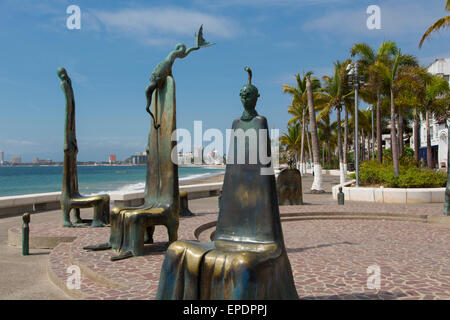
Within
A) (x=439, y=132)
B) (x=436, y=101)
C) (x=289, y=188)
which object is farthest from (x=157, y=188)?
(x=439, y=132)

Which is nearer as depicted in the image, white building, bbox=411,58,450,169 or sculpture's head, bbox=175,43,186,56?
sculpture's head, bbox=175,43,186,56

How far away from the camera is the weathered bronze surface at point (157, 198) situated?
6297 millimetres

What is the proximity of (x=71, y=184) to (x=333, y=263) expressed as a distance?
660cm

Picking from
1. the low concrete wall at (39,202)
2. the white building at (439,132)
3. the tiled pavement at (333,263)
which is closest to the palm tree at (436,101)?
the white building at (439,132)

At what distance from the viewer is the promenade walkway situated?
4707 millimetres

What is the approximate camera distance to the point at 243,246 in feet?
11.8

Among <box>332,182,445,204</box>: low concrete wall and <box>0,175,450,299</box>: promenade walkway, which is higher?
<box>332,182,445,204</box>: low concrete wall

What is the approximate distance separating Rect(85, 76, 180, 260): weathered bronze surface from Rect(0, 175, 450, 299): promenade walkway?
1.12ft

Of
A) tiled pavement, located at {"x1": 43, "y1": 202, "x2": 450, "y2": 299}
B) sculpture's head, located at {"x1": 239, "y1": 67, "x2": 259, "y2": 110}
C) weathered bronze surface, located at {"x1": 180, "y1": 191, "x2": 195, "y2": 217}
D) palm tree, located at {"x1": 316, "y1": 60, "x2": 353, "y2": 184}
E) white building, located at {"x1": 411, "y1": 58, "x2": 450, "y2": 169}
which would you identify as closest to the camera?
sculpture's head, located at {"x1": 239, "y1": 67, "x2": 259, "y2": 110}

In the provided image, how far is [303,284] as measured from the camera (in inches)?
194

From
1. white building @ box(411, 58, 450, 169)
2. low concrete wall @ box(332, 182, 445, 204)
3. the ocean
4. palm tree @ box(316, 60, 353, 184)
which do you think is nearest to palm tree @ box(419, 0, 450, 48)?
low concrete wall @ box(332, 182, 445, 204)

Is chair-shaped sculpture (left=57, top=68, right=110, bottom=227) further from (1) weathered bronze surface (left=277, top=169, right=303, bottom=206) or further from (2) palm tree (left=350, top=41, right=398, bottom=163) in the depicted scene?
(2) palm tree (left=350, top=41, right=398, bottom=163)

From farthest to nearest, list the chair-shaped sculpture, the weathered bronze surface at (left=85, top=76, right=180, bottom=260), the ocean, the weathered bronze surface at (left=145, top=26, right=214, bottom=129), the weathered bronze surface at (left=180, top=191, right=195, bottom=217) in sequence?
the ocean → the weathered bronze surface at (left=180, top=191, right=195, bottom=217) → the chair-shaped sculpture → the weathered bronze surface at (left=145, top=26, right=214, bottom=129) → the weathered bronze surface at (left=85, top=76, right=180, bottom=260)
